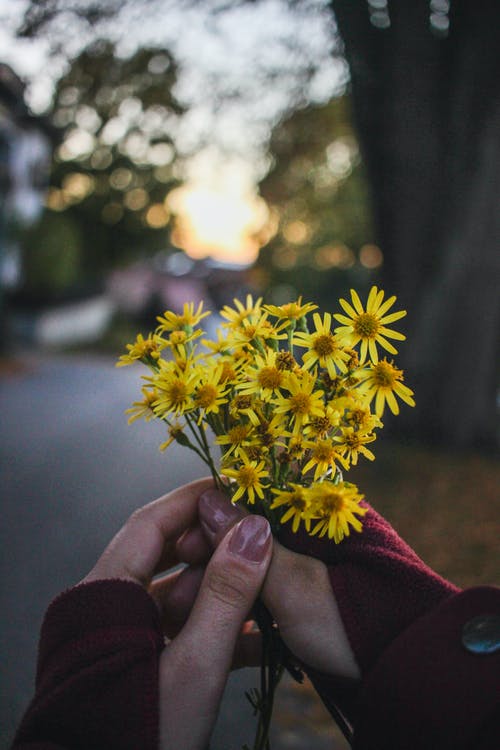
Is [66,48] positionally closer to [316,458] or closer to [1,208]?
[316,458]

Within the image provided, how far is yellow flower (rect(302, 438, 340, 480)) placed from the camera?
127 cm

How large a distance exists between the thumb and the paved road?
1443mm

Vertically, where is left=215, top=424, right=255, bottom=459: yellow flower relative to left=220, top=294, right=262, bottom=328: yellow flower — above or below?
below

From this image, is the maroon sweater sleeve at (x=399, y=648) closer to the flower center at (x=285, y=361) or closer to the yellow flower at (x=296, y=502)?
the yellow flower at (x=296, y=502)

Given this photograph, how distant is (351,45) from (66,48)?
283cm

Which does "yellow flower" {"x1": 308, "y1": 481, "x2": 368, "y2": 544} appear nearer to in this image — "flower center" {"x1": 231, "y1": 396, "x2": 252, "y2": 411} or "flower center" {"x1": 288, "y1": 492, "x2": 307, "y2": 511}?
"flower center" {"x1": 288, "y1": 492, "x2": 307, "y2": 511}

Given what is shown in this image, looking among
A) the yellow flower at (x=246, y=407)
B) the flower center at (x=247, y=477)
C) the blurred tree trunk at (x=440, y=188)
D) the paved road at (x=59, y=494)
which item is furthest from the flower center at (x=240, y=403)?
the blurred tree trunk at (x=440, y=188)

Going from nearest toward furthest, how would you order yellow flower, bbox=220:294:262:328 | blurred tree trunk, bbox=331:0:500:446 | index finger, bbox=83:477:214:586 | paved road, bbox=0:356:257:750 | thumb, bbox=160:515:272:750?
thumb, bbox=160:515:272:750 → index finger, bbox=83:477:214:586 → yellow flower, bbox=220:294:262:328 → paved road, bbox=0:356:257:750 → blurred tree trunk, bbox=331:0:500:446

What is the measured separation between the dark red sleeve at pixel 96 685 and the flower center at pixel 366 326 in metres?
0.65

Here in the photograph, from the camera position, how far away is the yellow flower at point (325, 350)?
133 cm

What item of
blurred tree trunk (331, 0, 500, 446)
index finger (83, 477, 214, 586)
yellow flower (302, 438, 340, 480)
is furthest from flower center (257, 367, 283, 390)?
blurred tree trunk (331, 0, 500, 446)

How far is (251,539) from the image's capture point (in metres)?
1.28

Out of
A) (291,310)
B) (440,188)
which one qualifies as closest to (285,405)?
(291,310)

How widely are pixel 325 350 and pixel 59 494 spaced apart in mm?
6051
